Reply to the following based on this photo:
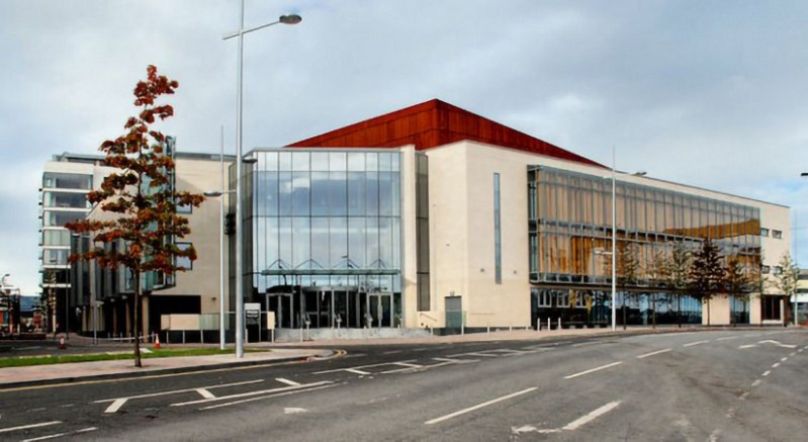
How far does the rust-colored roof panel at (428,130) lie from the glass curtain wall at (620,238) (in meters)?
7.33

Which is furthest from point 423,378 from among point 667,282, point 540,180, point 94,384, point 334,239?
point 667,282

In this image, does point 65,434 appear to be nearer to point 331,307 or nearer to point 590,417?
point 590,417

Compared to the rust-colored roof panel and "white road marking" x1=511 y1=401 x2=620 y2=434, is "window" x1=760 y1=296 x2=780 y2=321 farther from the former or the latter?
"white road marking" x1=511 y1=401 x2=620 y2=434

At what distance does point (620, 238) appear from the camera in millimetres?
67062

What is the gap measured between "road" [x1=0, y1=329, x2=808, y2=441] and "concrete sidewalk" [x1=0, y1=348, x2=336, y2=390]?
1.06 metres

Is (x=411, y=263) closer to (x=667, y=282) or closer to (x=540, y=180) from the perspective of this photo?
(x=540, y=180)

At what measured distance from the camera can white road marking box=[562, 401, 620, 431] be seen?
12094 millimetres

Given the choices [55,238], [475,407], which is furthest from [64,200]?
[475,407]

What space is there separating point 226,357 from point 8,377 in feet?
27.7

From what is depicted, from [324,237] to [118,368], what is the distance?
3293 cm

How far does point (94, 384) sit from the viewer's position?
19.2m

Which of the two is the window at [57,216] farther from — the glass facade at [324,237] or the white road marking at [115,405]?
the white road marking at [115,405]

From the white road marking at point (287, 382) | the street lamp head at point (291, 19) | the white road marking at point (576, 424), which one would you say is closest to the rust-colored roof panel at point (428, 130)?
the street lamp head at point (291, 19)

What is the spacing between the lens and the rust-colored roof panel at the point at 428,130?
6228 cm
